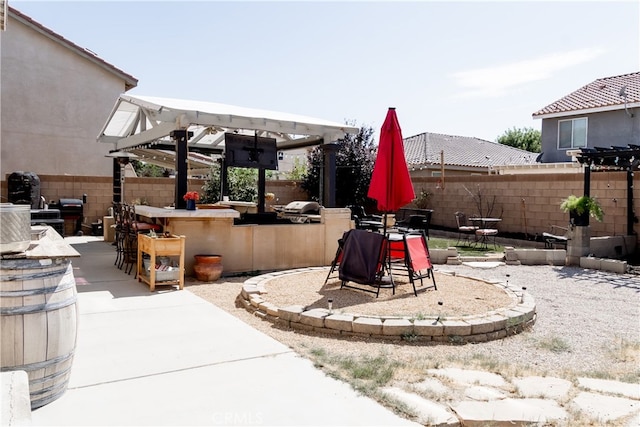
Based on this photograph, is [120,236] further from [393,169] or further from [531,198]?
[531,198]

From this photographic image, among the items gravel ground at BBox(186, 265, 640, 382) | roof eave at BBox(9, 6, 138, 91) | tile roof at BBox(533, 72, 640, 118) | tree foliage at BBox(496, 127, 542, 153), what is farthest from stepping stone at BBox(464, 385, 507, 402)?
tree foliage at BBox(496, 127, 542, 153)

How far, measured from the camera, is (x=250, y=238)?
805 centimetres

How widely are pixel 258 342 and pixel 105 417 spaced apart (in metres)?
1.63

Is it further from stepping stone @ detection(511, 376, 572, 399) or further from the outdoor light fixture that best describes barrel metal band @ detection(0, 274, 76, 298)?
the outdoor light fixture

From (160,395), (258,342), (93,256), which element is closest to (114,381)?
(160,395)

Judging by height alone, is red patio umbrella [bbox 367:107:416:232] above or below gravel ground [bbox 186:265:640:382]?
above

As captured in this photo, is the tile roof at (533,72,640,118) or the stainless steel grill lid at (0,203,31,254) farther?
the tile roof at (533,72,640,118)

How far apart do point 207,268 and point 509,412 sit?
518cm

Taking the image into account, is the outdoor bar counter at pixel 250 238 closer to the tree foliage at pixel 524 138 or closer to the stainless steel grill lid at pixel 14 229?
the stainless steel grill lid at pixel 14 229

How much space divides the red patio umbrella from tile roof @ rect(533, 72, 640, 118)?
1325 centimetres

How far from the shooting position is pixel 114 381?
319cm

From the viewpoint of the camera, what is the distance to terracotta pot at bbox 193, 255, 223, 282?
7125 millimetres

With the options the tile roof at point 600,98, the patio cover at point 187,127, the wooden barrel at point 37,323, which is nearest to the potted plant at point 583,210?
the patio cover at point 187,127

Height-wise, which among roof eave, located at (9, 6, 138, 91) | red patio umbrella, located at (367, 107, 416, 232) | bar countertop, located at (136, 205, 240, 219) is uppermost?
roof eave, located at (9, 6, 138, 91)
